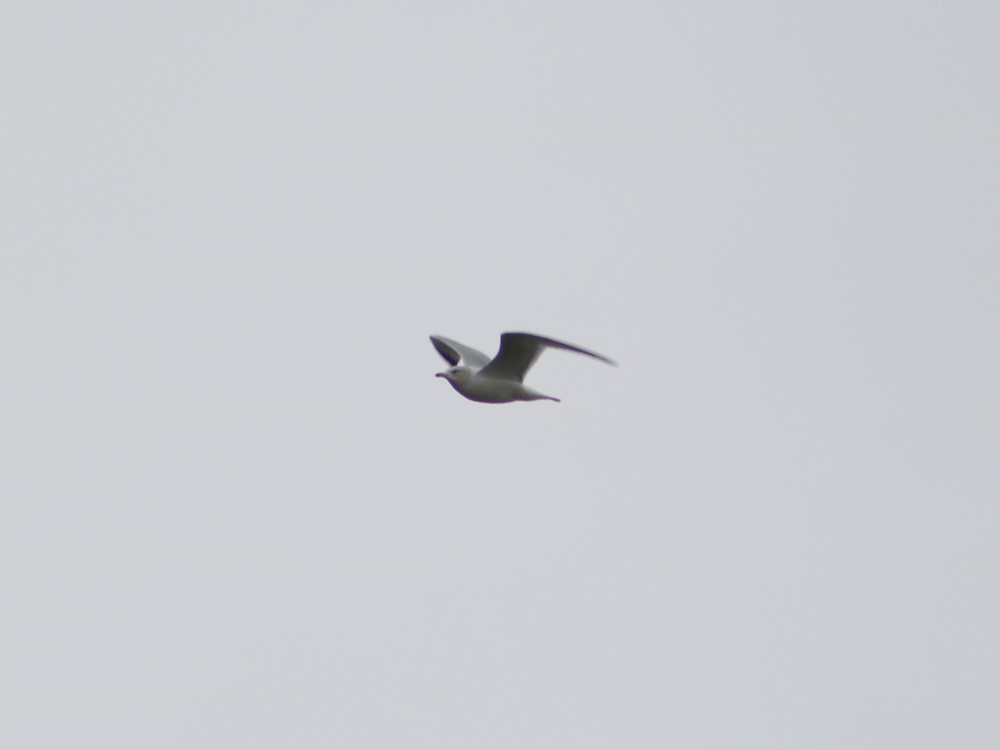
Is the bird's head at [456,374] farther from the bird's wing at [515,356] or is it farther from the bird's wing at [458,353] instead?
the bird's wing at [458,353]

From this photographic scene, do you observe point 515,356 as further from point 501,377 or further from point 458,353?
point 458,353

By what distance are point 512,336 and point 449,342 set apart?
12.4 ft

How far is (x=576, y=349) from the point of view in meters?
15.4

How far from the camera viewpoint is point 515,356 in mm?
17641

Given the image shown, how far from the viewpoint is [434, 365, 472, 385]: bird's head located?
58.6 feet

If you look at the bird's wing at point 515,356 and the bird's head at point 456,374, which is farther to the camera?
the bird's head at point 456,374

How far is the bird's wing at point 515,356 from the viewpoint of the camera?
17234 millimetres

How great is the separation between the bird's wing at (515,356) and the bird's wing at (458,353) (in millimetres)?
876

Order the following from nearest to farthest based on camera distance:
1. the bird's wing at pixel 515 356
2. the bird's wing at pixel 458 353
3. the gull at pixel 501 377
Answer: the bird's wing at pixel 515 356 < the gull at pixel 501 377 < the bird's wing at pixel 458 353

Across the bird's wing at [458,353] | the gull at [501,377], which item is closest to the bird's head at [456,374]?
the gull at [501,377]

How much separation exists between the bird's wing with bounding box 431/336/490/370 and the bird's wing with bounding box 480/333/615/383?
88 centimetres

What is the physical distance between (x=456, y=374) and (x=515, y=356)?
886mm

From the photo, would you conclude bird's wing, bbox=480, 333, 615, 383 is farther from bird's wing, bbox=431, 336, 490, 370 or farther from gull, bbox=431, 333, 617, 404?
bird's wing, bbox=431, 336, 490, 370

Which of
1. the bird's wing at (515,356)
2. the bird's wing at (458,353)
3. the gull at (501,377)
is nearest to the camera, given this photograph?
the bird's wing at (515,356)
